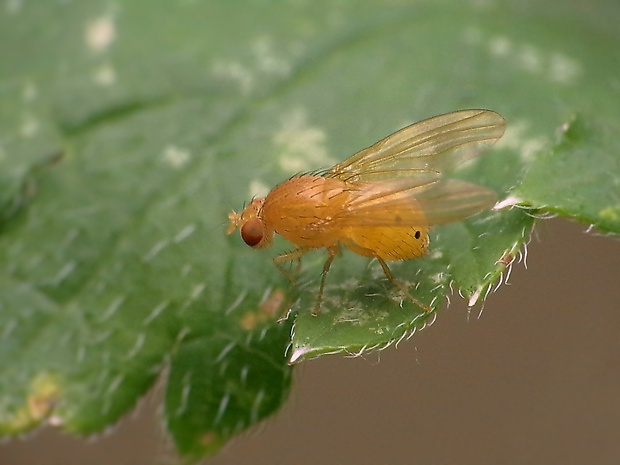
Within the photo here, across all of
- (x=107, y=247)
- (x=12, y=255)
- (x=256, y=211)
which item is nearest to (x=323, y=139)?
(x=256, y=211)

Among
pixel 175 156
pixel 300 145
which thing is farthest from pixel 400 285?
pixel 175 156

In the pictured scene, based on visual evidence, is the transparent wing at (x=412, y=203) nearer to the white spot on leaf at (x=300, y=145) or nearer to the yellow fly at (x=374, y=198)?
the yellow fly at (x=374, y=198)

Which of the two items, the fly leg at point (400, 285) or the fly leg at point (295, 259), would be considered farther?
the fly leg at point (295, 259)

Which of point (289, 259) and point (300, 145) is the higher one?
point (300, 145)

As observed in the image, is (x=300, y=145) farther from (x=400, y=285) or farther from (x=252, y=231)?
(x=400, y=285)

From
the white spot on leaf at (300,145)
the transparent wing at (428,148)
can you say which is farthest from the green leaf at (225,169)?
the transparent wing at (428,148)

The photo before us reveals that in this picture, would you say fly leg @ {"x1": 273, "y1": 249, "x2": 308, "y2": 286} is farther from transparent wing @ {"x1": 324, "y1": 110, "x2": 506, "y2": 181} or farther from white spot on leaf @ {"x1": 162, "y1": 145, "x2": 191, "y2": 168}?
white spot on leaf @ {"x1": 162, "y1": 145, "x2": 191, "y2": 168}

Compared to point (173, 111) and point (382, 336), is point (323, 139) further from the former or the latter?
point (382, 336)
